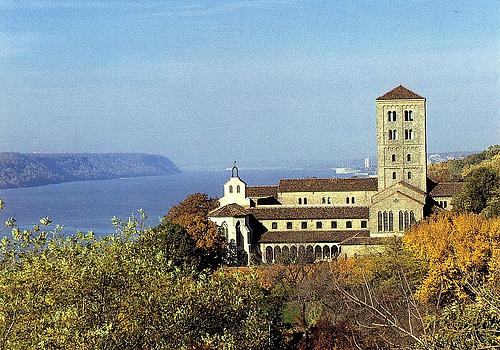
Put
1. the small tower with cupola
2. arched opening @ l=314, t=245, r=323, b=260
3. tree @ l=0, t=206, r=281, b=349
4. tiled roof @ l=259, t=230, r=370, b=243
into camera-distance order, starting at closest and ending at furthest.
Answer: tree @ l=0, t=206, r=281, b=349, arched opening @ l=314, t=245, r=323, b=260, tiled roof @ l=259, t=230, r=370, b=243, the small tower with cupola

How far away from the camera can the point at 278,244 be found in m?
50.8

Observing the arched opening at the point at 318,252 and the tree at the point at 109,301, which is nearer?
the tree at the point at 109,301

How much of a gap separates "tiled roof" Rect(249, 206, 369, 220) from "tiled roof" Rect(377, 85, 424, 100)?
7.40m

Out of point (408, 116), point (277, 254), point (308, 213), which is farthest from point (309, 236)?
point (408, 116)

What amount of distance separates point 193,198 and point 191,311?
137 feet

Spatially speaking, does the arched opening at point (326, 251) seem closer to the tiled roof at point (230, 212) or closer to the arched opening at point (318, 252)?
the arched opening at point (318, 252)

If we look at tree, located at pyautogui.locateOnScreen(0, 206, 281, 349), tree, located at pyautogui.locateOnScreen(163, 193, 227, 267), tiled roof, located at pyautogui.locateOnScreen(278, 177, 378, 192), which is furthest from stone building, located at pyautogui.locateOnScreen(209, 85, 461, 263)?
tree, located at pyautogui.locateOnScreen(0, 206, 281, 349)

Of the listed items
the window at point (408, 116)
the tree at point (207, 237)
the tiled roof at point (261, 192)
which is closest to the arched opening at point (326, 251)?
the tree at point (207, 237)

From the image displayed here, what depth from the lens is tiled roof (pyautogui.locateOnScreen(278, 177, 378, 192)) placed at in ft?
180

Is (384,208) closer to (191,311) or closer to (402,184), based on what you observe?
(402,184)

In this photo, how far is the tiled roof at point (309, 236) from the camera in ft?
166

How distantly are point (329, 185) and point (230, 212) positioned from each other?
7612 mm

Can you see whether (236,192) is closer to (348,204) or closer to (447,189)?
(348,204)

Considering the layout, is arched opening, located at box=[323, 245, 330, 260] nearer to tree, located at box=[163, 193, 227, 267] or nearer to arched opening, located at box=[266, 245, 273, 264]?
arched opening, located at box=[266, 245, 273, 264]
